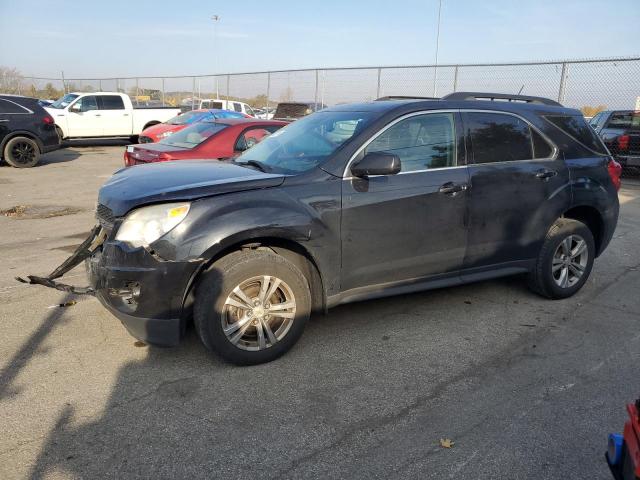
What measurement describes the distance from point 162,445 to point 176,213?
4.46 ft

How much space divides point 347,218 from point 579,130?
2743 mm

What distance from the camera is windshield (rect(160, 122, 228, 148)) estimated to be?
852 centimetres

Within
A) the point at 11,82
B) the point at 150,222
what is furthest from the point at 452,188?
the point at 11,82

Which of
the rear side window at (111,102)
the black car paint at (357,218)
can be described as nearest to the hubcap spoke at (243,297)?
the black car paint at (357,218)

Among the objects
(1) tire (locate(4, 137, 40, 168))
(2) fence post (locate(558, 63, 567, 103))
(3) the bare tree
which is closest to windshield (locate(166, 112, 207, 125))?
(1) tire (locate(4, 137, 40, 168))

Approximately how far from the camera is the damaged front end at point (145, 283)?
10.8ft

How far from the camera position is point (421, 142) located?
4215 mm

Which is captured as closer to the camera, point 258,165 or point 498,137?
point 258,165

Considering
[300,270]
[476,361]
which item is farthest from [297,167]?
[476,361]

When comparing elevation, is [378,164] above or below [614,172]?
above

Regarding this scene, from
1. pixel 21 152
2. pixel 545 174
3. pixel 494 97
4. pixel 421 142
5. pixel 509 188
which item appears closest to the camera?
pixel 421 142

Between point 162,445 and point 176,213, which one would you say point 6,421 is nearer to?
point 162,445

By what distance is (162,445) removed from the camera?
9.16 feet

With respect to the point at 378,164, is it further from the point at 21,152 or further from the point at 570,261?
the point at 21,152
